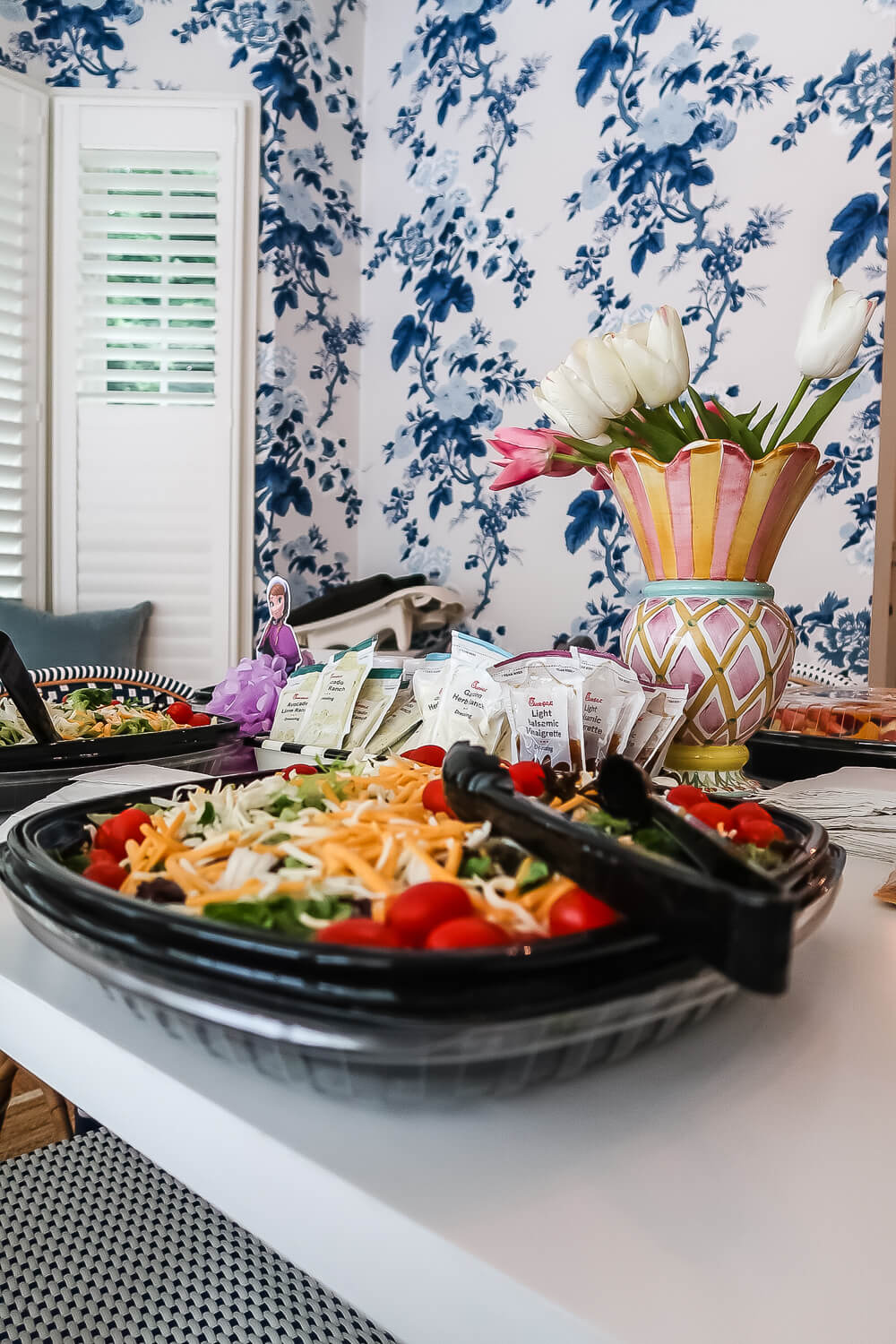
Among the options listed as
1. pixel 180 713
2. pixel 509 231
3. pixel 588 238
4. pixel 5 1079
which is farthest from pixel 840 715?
pixel 509 231

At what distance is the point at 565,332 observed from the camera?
8.66 feet

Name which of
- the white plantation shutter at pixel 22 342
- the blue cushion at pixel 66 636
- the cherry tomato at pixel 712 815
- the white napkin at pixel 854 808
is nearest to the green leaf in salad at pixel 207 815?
the cherry tomato at pixel 712 815

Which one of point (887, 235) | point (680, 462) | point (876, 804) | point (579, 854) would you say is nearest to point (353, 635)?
point (887, 235)

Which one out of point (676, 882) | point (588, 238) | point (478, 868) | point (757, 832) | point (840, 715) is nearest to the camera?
point (676, 882)

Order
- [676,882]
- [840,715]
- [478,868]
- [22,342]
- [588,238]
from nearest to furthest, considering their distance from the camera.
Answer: [676,882] → [478,868] → [840,715] → [588,238] → [22,342]

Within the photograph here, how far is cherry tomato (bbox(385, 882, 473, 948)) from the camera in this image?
300mm

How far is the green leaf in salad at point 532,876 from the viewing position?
34cm

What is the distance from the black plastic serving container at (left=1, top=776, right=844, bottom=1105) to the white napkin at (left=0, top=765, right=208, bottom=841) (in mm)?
358

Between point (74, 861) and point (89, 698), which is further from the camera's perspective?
point (89, 698)

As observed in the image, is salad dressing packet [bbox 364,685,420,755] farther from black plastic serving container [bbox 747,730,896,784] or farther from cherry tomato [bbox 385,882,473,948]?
cherry tomato [bbox 385,882,473,948]

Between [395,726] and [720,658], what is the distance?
297 mm

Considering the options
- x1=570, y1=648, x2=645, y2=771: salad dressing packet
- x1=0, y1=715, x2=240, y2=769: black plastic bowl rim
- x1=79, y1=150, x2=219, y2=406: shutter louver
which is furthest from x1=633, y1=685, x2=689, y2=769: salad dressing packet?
x1=79, y1=150, x2=219, y2=406: shutter louver

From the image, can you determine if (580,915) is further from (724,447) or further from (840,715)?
(840,715)

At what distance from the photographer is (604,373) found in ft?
2.64
